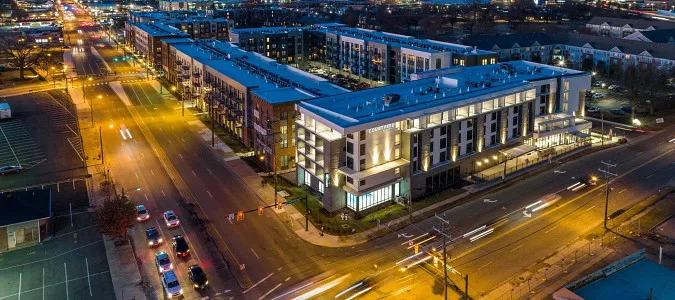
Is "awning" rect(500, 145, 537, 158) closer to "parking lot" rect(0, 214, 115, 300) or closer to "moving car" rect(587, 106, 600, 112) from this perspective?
"moving car" rect(587, 106, 600, 112)

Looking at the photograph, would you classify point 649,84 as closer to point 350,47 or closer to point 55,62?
point 350,47

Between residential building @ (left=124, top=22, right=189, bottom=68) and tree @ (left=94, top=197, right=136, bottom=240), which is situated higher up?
residential building @ (left=124, top=22, right=189, bottom=68)

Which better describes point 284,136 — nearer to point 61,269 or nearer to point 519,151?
point 519,151

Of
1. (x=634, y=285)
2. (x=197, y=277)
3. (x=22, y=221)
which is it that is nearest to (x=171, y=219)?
(x=197, y=277)

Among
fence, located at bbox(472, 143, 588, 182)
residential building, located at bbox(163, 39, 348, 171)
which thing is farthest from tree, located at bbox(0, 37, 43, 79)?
fence, located at bbox(472, 143, 588, 182)

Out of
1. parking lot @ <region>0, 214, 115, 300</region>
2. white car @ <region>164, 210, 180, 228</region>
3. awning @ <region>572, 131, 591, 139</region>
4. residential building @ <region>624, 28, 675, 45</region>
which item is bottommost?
parking lot @ <region>0, 214, 115, 300</region>

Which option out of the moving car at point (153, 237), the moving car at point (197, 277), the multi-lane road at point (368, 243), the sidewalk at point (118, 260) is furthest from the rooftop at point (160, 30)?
the moving car at point (197, 277)

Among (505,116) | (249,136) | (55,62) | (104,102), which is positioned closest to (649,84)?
(505,116)

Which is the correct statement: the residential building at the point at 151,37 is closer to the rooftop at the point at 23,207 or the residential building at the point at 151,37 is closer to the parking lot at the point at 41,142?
the parking lot at the point at 41,142
